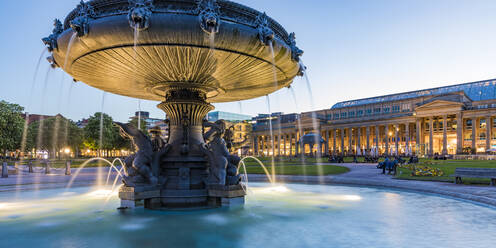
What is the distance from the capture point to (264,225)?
279 inches

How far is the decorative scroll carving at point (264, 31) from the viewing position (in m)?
8.03

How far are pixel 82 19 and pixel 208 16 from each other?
303 cm

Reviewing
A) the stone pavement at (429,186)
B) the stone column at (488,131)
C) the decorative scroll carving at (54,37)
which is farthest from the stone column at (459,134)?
the decorative scroll carving at (54,37)

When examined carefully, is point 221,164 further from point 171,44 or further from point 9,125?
point 9,125

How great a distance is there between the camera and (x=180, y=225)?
7.11 meters

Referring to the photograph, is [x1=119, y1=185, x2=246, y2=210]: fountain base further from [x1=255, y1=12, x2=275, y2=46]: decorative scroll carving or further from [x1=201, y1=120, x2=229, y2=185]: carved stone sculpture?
[x1=255, y1=12, x2=275, y2=46]: decorative scroll carving

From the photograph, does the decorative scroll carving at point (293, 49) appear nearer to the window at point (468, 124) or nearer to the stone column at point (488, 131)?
the stone column at point (488, 131)

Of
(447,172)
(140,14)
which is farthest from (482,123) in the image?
(140,14)

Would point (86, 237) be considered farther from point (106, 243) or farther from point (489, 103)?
point (489, 103)

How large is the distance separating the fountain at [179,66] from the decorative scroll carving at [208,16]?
22 mm

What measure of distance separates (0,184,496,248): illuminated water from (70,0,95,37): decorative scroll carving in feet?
14.7

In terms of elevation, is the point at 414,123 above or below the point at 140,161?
above

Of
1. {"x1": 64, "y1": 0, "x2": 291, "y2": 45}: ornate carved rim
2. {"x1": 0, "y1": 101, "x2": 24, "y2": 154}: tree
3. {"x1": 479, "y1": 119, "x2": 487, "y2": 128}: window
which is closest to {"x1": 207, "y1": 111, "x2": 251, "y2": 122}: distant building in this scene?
{"x1": 479, "y1": 119, "x2": 487, "y2": 128}: window

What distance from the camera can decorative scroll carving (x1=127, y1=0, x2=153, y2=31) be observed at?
692cm
